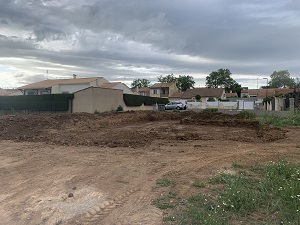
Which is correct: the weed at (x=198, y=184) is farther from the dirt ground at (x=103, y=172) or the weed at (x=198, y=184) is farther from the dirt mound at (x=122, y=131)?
the dirt mound at (x=122, y=131)

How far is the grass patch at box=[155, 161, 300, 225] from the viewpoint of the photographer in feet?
12.8

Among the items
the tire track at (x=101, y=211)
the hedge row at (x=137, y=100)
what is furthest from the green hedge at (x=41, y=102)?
the tire track at (x=101, y=211)

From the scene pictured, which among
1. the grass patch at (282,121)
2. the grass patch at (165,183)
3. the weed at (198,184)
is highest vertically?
the grass patch at (282,121)

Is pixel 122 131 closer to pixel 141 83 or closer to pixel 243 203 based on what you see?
pixel 243 203

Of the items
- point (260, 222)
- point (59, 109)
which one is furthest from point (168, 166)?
point (59, 109)

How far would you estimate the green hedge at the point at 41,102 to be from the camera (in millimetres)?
31281

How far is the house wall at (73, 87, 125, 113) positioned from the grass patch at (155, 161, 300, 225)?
2736 centimetres

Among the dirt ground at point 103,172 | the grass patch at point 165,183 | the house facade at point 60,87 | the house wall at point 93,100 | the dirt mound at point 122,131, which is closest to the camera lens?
the dirt ground at point 103,172

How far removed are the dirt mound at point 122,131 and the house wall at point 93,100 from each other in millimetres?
8078

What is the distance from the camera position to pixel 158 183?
584cm

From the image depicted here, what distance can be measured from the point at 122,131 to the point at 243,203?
11877mm

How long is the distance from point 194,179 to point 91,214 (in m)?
2.52

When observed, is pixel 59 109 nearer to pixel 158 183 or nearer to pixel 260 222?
pixel 158 183

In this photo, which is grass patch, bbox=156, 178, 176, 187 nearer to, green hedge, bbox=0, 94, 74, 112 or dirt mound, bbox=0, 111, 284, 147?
dirt mound, bbox=0, 111, 284, 147
